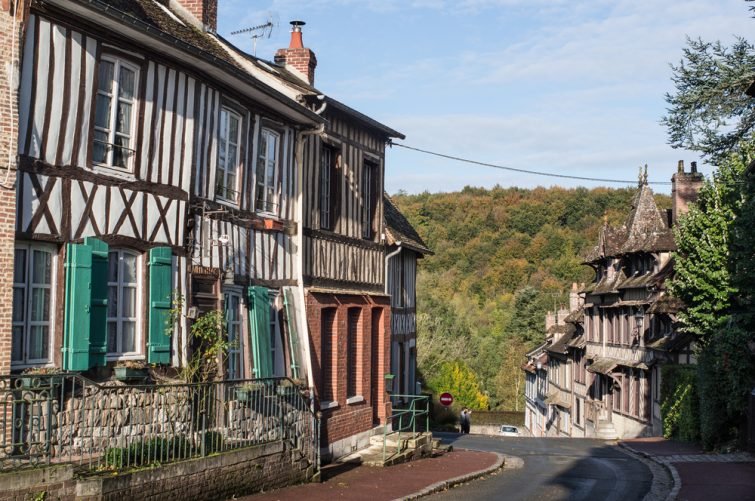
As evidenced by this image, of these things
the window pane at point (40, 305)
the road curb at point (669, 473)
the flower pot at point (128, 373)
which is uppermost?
the window pane at point (40, 305)

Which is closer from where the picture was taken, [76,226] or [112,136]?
[76,226]

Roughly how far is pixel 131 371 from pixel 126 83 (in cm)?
379

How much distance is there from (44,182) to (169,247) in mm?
2590

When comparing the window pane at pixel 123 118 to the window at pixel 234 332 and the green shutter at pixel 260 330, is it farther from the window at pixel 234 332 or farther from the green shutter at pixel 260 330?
the green shutter at pixel 260 330

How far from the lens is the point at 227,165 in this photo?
15617mm

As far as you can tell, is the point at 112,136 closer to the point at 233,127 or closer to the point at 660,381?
the point at 233,127

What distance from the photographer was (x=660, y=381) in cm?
Result: 3484

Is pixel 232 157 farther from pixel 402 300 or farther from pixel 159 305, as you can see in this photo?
pixel 402 300

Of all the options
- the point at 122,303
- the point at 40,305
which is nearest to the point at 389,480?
the point at 122,303

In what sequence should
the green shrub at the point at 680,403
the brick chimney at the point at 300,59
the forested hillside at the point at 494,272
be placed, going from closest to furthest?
the brick chimney at the point at 300,59 → the green shrub at the point at 680,403 → the forested hillside at the point at 494,272

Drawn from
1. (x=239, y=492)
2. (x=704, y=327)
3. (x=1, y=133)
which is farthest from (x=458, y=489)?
(x=704, y=327)

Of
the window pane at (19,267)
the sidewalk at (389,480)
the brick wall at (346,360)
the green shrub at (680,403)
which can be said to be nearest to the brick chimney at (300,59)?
the brick wall at (346,360)

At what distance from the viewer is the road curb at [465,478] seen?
1586 centimetres

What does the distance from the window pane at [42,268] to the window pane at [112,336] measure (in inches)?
49.3
